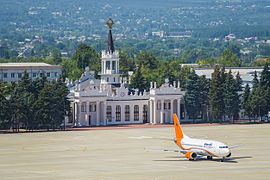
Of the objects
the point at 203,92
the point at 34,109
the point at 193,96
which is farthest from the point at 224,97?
the point at 34,109

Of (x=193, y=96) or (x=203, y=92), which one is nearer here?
(x=193, y=96)

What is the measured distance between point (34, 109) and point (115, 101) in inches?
615

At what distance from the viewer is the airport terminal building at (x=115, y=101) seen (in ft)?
529

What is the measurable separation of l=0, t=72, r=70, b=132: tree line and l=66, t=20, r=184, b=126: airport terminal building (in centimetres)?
576

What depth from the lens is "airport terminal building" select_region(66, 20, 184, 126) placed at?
161 m

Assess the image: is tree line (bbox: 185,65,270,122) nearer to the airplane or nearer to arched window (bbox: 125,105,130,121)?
arched window (bbox: 125,105,130,121)

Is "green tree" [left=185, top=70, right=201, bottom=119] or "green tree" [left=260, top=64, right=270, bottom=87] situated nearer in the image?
"green tree" [left=185, top=70, right=201, bottom=119]

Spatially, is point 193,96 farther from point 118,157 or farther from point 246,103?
point 118,157

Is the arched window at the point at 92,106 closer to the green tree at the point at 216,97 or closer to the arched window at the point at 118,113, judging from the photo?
the arched window at the point at 118,113

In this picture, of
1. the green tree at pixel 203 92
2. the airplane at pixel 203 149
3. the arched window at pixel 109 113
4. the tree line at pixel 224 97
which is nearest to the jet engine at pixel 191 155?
the airplane at pixel 203 149

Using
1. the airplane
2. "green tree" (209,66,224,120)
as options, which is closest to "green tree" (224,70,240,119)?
"green tree" (209,66,224,120)

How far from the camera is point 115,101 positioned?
164 meters

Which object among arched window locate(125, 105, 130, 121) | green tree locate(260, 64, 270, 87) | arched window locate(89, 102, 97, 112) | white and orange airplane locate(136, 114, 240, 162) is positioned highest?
green tree locate(260, 64, 270, 87)

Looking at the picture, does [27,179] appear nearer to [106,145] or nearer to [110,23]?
[106,145]
